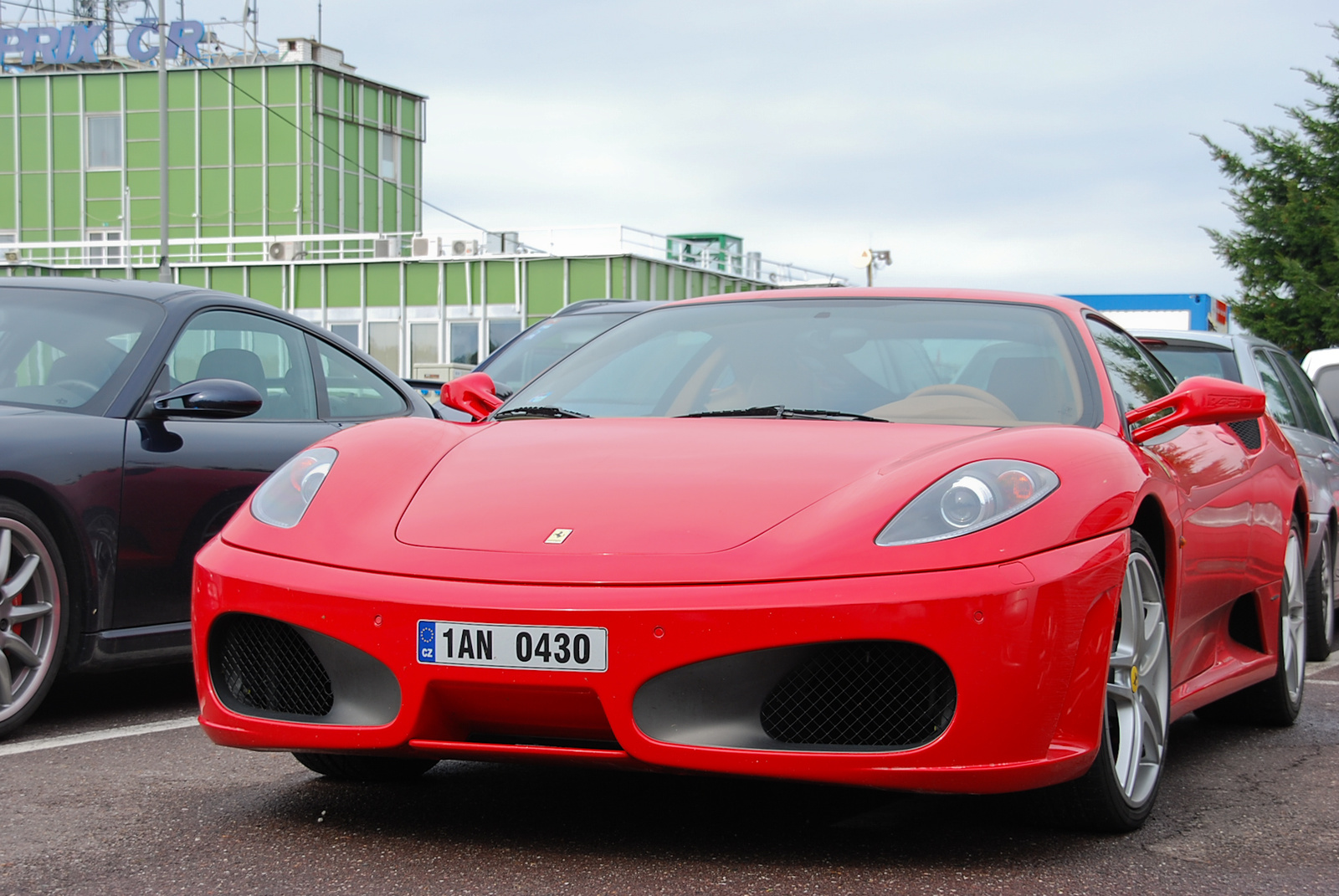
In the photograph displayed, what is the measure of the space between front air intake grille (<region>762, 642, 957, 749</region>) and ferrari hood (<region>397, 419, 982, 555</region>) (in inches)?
11.8

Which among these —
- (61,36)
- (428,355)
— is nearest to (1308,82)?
(428,355)

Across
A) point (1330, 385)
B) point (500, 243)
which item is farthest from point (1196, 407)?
point (500, 243)

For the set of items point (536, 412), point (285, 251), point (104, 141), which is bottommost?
point (536, 412)

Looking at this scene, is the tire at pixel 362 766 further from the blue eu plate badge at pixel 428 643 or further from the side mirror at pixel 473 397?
the side mirror at pixel 473 397

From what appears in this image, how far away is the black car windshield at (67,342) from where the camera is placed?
16.8 ft

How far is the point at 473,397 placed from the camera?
4.57 metres

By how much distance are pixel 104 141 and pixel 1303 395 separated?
48139 mm

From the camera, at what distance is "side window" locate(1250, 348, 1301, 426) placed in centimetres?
801

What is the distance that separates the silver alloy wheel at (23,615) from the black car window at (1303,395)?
249 inches

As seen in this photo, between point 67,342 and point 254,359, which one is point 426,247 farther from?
point 67,342

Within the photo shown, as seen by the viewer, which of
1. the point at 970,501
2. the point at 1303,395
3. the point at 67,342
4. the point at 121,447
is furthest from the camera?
the point at 1303,395

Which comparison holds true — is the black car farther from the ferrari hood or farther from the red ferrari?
the ferrari hood

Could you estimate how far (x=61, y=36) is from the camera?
172 ft

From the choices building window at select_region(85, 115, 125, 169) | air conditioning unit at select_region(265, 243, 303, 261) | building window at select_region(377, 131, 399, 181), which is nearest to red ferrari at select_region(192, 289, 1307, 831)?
air conditioning unit at select_region(265, 243, 303, 261)
